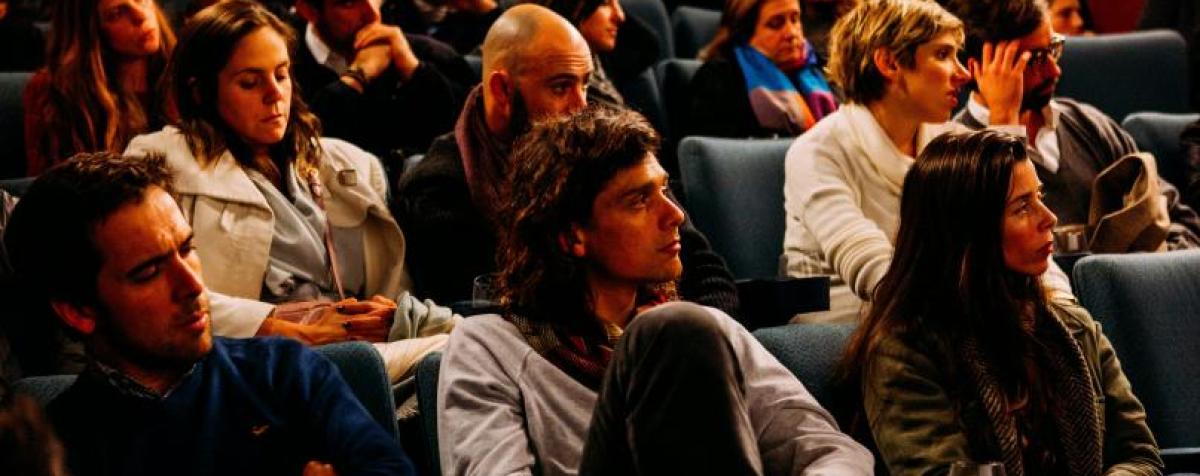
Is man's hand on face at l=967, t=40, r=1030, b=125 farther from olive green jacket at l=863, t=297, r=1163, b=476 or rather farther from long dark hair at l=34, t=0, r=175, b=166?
long dark hair at l=34, t=0, r=175, b=166

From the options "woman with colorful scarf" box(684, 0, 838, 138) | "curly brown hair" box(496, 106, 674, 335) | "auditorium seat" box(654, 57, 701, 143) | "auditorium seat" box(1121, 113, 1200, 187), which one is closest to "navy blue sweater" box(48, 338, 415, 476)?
"curly brown hair" box(496, 106, 674, 335)

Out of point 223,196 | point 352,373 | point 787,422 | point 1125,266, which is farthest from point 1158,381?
point 223,196

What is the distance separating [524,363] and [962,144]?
70 cm

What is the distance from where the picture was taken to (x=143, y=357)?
6.84ft

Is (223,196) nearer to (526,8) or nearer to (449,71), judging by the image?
(526,8)

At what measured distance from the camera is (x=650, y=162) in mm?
2285

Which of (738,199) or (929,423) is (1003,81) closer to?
(738,199)

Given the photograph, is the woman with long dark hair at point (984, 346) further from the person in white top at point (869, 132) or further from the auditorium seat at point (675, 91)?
the auditorium seat at point (675, 91)

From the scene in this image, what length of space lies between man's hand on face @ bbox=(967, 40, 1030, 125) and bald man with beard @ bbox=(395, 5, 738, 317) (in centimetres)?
76

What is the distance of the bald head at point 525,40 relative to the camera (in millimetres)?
3086

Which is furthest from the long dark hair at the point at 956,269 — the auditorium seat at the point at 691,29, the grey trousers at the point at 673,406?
the auditorium seat at the point at 691,29

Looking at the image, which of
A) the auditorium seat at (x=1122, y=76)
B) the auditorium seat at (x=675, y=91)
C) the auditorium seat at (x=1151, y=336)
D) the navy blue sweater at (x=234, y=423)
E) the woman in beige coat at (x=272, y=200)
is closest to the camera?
the navy blue sweater at (x=234, y=423)

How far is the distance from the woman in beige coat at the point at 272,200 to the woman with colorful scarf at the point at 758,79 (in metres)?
1.17

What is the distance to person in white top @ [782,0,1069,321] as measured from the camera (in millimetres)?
3021
